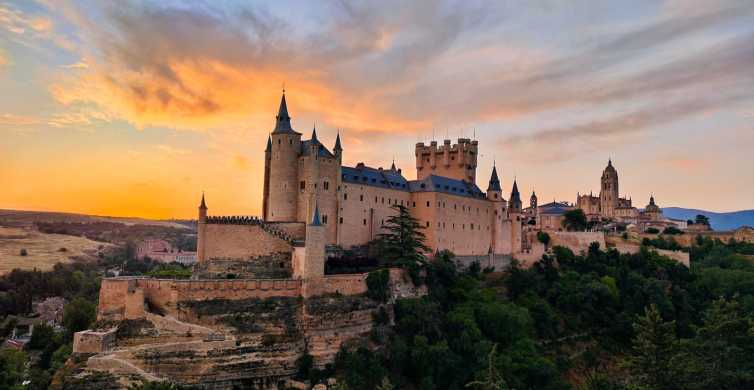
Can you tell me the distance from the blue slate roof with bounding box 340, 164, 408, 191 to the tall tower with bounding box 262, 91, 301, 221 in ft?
16.1

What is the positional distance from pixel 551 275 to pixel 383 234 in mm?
19216

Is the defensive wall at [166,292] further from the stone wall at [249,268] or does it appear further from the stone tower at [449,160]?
the stone tower at [449,160]

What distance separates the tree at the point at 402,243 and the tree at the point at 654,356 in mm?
18836

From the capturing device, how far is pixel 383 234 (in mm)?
50719

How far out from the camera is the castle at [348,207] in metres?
43.4

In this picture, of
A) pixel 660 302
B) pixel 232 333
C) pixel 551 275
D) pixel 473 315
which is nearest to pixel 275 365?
pixel 232 333

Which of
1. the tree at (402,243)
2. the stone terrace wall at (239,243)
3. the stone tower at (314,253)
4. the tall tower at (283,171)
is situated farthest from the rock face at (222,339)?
the tall tower at (283,171)

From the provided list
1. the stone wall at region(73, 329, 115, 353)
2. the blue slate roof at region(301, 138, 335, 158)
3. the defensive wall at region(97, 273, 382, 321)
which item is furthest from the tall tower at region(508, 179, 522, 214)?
the stone wall at region(73, 329, 115, 353)

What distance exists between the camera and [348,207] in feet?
164

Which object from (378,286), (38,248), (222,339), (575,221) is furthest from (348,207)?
(38,248)

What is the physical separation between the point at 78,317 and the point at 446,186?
38664mm

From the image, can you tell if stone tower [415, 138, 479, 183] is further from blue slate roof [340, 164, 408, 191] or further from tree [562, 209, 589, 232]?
tree [562, 209, 589, 232]

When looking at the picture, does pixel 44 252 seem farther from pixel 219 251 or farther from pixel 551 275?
pixel 551 275

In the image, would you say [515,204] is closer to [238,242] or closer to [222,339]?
[238,242]
